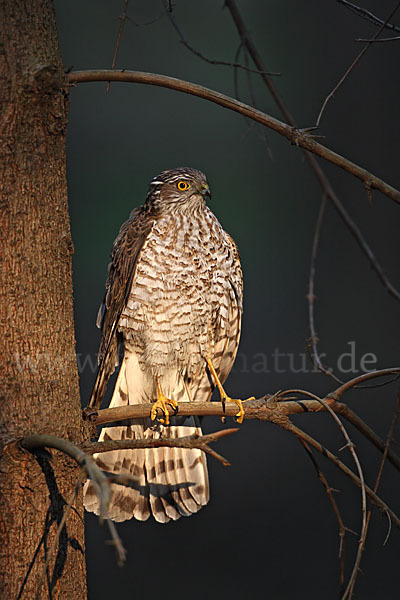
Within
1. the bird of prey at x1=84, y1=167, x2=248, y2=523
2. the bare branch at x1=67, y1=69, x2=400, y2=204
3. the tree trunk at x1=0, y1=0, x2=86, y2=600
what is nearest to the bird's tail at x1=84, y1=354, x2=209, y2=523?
the bird of prey at x1=84, y1=167, x2=248, y2=523

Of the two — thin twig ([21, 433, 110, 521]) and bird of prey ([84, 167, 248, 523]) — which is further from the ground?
bird of prey ([84, 167, 248, 523])

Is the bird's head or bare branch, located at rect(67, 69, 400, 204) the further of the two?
the bird's head

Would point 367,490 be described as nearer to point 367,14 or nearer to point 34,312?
point 34,312

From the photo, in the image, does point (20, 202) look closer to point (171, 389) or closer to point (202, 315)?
point (202, 315)

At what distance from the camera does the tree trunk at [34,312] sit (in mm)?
1239

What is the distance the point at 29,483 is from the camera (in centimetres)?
125

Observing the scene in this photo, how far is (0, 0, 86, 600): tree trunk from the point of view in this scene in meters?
1.24

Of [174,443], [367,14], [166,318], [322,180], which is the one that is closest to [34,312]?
[174,443]

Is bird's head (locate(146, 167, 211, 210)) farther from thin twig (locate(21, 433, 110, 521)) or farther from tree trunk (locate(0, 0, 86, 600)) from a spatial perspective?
thin twig (locate(21, 433, 110, 521))

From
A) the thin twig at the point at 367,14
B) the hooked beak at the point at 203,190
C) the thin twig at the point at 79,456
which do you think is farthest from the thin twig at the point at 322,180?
the hooked beak at the point at 203,190

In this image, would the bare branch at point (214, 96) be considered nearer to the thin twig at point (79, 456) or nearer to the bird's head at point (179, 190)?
the thin twig at point (79, 456)

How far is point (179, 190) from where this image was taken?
243 cm

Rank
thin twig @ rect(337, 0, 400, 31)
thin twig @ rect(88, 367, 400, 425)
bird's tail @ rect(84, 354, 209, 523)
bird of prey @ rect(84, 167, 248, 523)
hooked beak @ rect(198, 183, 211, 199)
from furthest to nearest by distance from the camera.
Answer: hooked beak @ rect(198, 183, 211, 199) → bird of prey @ rect(84, 167, 248, 523) → bird's tail @ rect(84, 354, 209, 523) → thin twig @ rect(88, 367, 400, 425) → thin twig @ rect(337, 0, 400, 31)

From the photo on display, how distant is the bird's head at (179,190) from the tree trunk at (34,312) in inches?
42.8
